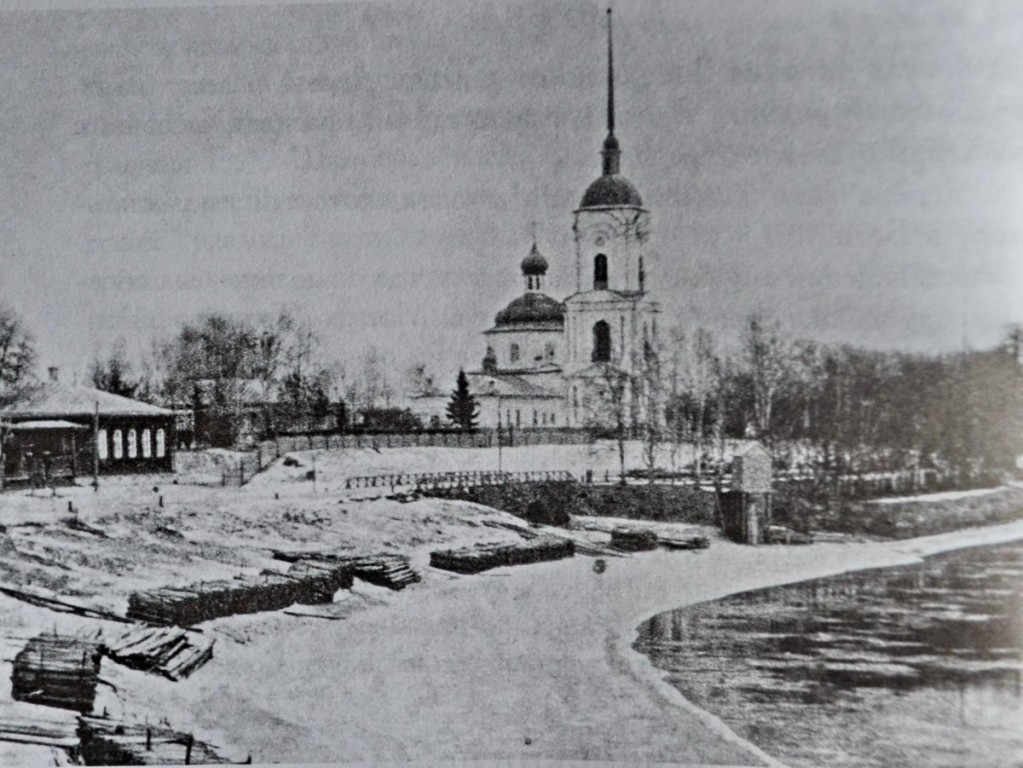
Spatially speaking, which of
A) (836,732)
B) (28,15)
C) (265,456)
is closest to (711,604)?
(836,732)

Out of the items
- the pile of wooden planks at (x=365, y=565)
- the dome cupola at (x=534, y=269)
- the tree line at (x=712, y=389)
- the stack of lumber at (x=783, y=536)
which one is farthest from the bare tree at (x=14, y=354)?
the stack of lumber at (x=783, y=536)

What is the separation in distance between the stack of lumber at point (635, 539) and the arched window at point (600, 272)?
804 millimetres

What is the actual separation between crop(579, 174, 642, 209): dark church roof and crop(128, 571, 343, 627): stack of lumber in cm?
151

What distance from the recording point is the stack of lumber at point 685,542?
3699 mm

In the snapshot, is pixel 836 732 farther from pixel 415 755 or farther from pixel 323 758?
pixel 323 758

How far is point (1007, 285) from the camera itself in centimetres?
341

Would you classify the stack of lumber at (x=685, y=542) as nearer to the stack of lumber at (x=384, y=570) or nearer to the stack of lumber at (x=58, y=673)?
the stack of lumber at (x=384, y=570)

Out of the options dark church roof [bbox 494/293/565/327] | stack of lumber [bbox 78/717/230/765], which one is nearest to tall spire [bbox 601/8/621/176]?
dark church roof [bbox 494/293/565/327]

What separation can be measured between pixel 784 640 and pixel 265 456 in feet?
5.91

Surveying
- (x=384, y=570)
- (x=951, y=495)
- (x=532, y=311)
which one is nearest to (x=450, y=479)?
(x=384, y=570)

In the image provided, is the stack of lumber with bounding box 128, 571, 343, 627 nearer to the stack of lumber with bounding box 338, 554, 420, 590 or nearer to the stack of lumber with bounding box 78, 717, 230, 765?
the stack of lumber with bounding box 338, 554, 420, 590

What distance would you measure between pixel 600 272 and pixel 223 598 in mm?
1617

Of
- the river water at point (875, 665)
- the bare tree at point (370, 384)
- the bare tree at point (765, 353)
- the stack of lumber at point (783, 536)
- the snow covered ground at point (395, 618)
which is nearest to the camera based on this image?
the river water at point (875, 665)

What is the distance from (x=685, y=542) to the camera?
12.2 feet
